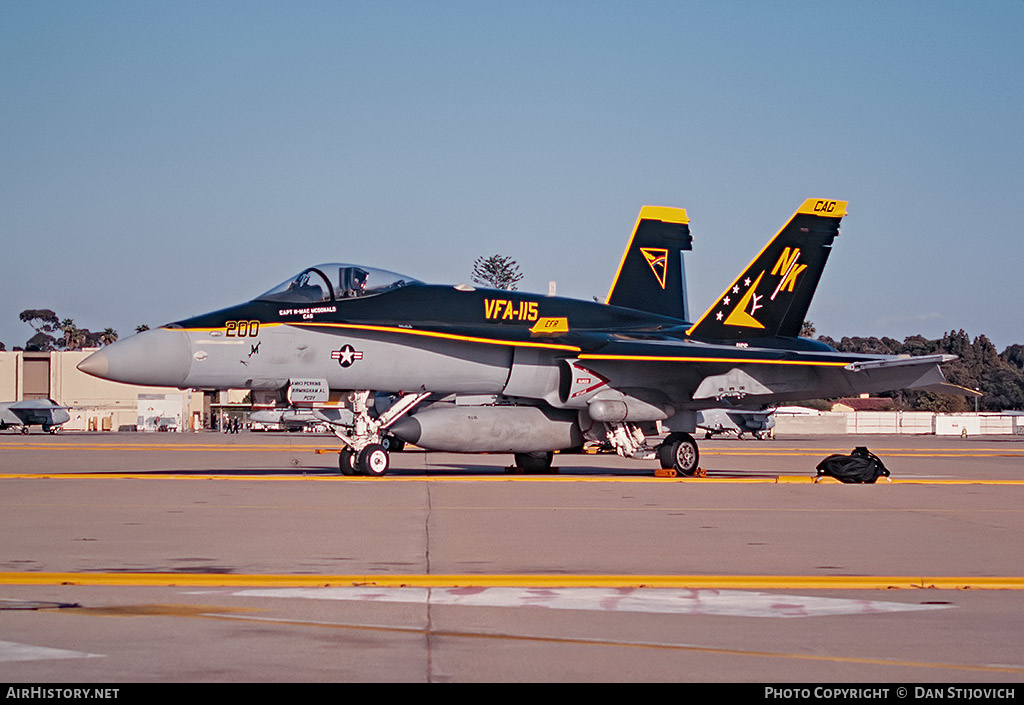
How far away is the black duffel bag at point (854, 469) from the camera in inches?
676

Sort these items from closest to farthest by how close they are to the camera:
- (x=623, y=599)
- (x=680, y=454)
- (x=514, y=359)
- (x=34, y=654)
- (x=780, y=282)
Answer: (x=34, y=654)
(x=623, y=599)
(x=514, y=359)
(x=680, y=454)
(x=780, y=282)

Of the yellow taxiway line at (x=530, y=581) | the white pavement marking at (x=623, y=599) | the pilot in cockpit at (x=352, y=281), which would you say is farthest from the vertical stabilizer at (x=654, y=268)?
the white pavement marking at (x=623, y=599)

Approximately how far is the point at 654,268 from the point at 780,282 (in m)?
4.12

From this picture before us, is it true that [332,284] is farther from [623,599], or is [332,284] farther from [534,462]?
[623,599]

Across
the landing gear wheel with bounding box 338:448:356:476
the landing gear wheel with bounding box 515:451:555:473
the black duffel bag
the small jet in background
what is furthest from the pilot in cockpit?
the small jet in background

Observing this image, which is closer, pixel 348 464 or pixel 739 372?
pixel 348 464

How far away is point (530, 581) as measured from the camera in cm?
716

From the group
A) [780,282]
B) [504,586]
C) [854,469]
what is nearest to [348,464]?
[854,469]

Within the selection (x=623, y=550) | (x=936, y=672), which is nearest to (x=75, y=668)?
(x=936, y=672)

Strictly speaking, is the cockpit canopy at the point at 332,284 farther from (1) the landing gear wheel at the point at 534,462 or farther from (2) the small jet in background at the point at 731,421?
(2) the small jet in background at the point at 731,421

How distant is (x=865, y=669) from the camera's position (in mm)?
4703

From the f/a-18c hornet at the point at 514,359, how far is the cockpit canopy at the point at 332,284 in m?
0.02

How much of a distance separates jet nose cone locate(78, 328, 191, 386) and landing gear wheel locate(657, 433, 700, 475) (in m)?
8.15

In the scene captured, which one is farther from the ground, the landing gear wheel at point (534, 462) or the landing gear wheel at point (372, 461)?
the landing gear wheel at point (372, 461)
